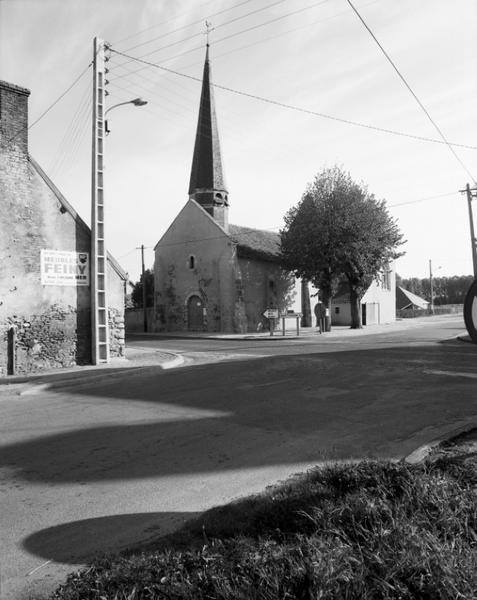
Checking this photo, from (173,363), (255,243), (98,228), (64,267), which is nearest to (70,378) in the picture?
(173,363)

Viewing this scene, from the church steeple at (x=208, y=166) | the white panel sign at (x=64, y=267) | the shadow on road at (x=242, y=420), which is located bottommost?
the shadow on road at (x=242, y=420)

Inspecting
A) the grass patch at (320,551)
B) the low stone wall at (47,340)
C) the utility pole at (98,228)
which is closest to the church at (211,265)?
A: the utility pole at (98,228)

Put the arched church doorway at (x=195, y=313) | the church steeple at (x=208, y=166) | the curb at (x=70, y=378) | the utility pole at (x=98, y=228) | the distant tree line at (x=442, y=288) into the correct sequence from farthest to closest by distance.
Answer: the distant tree line at (x=442, y=288) → the church steeple at (x=208, y=166) → the arched church doorway at (x=195, y=313) → the utility pole at (x=98, y=228) → the curb at (x=70, y=378)

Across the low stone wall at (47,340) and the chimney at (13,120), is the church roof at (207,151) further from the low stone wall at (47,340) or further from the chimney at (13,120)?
the chimney at (13,120)

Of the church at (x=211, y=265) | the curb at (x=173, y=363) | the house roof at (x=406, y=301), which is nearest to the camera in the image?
the curb at (x=173, y=363)

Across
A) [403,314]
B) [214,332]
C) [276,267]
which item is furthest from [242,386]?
[403,314]

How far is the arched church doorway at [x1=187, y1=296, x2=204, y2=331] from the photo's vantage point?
126ft

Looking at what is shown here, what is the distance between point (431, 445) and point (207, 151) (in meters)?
36.7

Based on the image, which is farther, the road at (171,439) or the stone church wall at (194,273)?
the stone church wall at (194,273)

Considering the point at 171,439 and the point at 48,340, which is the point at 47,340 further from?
the point at 171,439

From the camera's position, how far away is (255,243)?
39.9m

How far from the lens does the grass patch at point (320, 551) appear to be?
8.18 feet

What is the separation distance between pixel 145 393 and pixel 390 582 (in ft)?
25.0

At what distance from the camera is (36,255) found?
14258 millimetres
